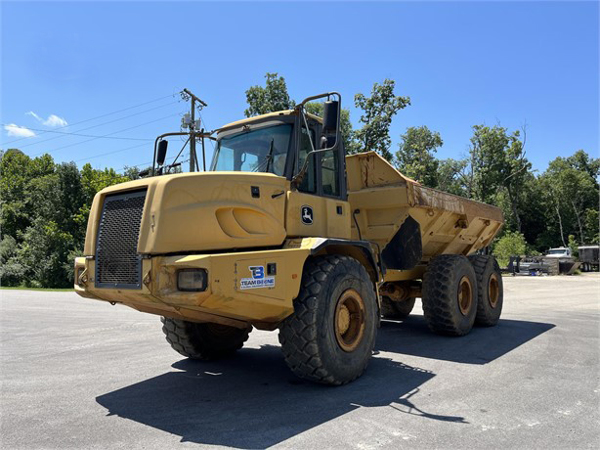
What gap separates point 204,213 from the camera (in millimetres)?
4348

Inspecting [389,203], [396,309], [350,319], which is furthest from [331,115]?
[396,309]

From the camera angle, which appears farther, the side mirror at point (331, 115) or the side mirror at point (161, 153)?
the side mirror at point (161, 153)

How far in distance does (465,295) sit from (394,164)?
38973 mm

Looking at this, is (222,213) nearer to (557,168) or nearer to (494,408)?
(494,408)

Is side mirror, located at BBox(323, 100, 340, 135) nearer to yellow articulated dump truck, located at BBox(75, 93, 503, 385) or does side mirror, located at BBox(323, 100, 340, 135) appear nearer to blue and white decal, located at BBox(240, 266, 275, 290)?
yellow articulated dump truck, located at BBox(75, 93, 503, 385)

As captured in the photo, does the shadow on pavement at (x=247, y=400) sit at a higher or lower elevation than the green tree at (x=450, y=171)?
lower

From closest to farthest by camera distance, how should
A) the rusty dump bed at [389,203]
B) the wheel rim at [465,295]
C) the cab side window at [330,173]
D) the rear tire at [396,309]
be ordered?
the cab side window at [330,173] < the rusty dump bed at [389,203] < the wheel rim at [465,295] < the rear tire at [396,309]

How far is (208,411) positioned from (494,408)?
2.70 metres

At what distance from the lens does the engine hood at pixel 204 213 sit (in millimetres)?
4215

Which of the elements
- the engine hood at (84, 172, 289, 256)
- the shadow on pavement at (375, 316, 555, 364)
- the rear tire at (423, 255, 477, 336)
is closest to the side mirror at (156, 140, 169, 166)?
the engine hood at (84, 172, 289, 256)

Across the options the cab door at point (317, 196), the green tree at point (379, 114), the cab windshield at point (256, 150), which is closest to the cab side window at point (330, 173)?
the cab door at point (317, 196)

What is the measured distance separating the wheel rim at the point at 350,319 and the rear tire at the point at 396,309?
5283 mm

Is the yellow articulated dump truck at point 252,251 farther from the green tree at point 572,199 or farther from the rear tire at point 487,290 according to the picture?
the green tree at point 572,199

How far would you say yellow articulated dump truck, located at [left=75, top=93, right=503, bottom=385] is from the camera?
13.8 feet
